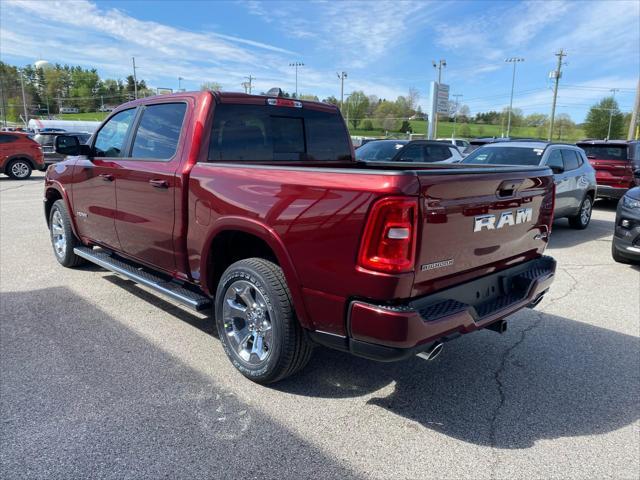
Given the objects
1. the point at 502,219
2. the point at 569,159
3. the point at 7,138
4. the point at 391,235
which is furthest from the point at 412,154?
the point at 7,138

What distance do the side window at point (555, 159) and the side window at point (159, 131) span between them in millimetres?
6885

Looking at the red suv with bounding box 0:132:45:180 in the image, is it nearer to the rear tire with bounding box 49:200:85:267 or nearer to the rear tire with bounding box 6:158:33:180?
the rear tire with bounding box 6:158:33:180

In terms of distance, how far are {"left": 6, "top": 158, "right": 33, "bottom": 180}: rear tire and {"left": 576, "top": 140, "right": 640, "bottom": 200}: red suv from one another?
19080 mm

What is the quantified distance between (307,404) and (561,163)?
7693 millimetres

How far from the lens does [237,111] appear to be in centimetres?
376

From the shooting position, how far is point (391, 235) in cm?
241

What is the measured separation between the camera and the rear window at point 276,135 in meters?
3.71

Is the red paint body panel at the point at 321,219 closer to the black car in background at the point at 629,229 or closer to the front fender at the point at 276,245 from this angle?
the front fender at the point at 276,245

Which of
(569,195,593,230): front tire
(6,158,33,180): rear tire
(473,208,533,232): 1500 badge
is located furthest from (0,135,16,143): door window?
(473,208,533,232): 1500 badge

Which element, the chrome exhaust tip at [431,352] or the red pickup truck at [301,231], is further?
the chrome exhaust tip at [431,352]

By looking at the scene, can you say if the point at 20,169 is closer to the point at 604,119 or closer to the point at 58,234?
the point at 58,234

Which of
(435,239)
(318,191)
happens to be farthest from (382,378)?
(318,191)

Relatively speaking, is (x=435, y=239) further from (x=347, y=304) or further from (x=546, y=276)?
(x=546, y=276)

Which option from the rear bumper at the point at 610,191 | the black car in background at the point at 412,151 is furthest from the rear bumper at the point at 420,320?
the rear bumper at the point at 610,191
